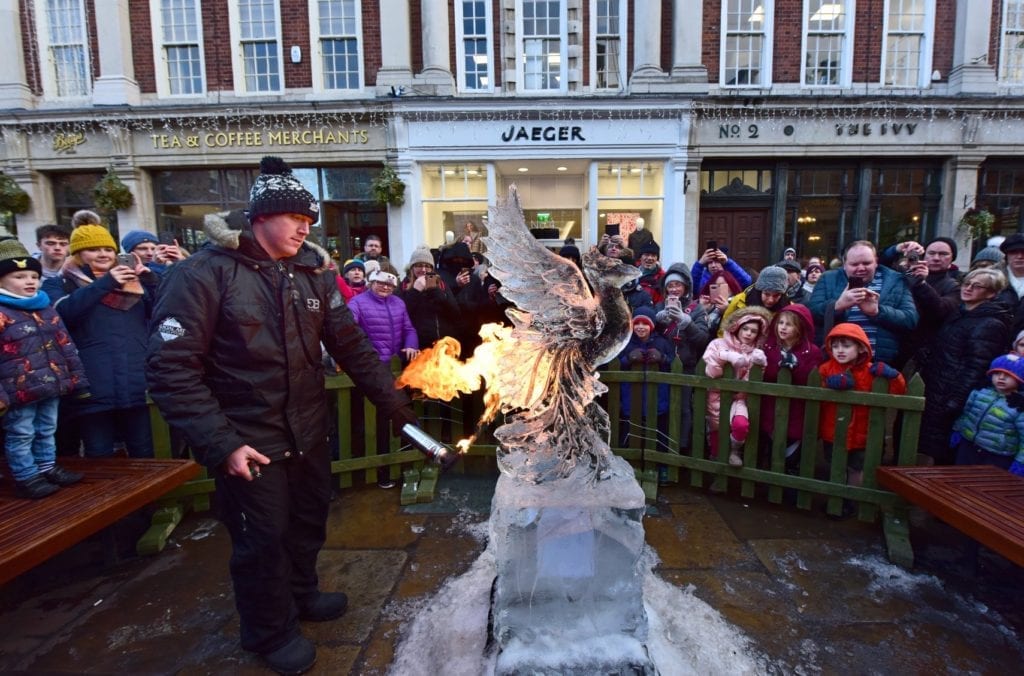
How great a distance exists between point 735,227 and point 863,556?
35.4ft

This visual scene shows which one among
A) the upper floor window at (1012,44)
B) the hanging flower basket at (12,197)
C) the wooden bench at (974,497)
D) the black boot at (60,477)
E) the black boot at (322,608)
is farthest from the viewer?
the upper floor window at (1012,44)

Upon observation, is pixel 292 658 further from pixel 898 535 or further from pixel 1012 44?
pixel 1012 44

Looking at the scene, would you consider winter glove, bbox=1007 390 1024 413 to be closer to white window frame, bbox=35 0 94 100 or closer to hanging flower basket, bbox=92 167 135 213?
hanging flower basket, bbox=92 167 135 213

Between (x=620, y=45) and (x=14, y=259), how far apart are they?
1241cm

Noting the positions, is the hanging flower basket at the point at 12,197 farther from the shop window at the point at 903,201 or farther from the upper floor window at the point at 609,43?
the shop window at the point at 903,201

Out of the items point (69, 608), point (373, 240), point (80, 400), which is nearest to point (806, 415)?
point (69, 608)

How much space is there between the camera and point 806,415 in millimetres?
3922

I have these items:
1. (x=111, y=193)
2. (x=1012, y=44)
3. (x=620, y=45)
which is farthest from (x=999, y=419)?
(x=111, y=193)

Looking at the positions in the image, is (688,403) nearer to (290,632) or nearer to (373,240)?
(290,632)

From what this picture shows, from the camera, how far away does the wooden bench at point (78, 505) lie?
8.33ft

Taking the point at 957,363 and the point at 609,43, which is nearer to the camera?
the point at 957,363

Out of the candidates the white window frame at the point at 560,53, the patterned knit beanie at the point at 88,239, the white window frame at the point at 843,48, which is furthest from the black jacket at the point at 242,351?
the white window frame at the point at 843,48

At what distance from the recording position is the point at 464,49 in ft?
40.6

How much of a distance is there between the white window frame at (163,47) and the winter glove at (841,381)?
565 inches
